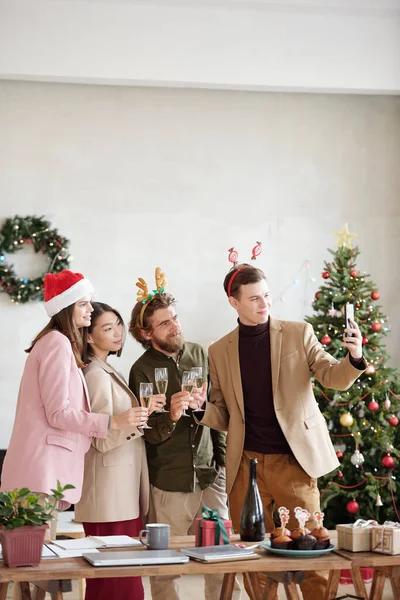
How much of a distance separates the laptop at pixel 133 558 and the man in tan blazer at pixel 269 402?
100 cm

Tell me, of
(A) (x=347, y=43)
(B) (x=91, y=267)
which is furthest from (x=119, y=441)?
(A) (x=347, y=43)

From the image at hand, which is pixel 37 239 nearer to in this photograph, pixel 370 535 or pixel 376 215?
pixel 376 215

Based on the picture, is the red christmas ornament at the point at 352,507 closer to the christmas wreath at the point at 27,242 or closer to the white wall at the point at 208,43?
the christmas wreath at the point at 27,242

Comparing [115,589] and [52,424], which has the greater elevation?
[52,424]

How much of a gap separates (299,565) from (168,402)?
1361mm

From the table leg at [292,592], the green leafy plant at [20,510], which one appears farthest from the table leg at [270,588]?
the green leafy plant at [20,510]

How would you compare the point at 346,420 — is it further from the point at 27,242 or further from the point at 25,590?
the point at 25,590

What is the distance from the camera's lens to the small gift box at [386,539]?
268 cm

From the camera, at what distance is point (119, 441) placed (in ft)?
11.7

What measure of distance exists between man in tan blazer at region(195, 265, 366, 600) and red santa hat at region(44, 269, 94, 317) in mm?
675

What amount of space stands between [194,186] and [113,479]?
11.4ft

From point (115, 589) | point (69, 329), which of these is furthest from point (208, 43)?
point (115, 589)

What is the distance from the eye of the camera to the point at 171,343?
12.6 feet

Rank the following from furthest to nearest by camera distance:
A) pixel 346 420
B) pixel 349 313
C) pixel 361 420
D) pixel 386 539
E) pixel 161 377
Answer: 1. pixel 361 420
2. pixel 346 420
3. pixel 161 377
4. pixel 349 313
5. pixel 386 539
